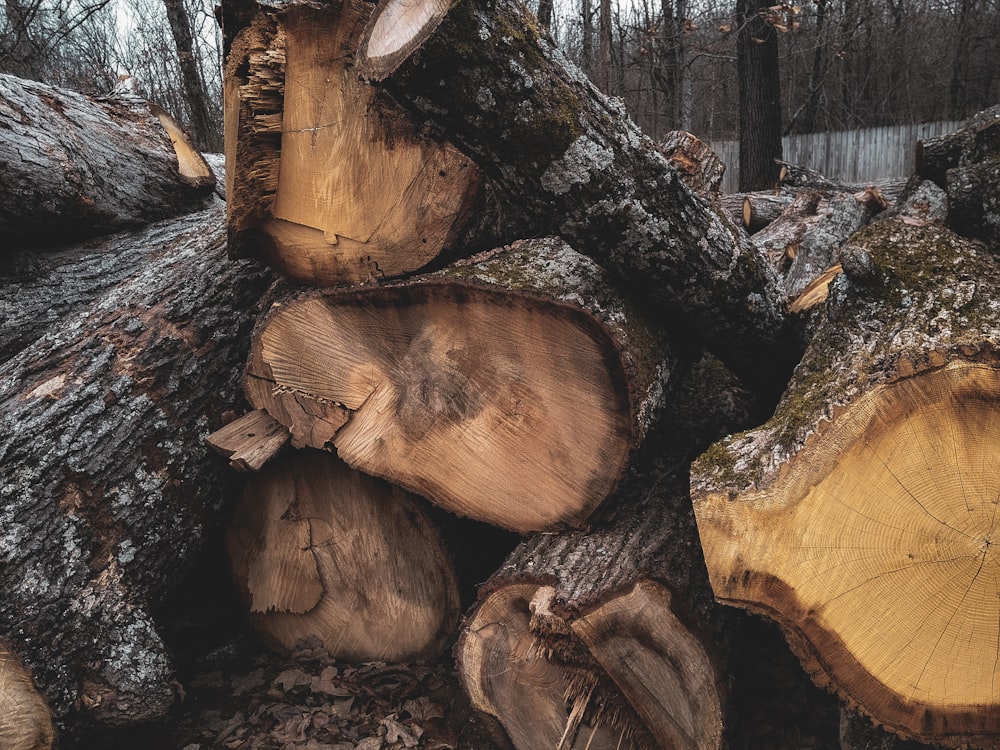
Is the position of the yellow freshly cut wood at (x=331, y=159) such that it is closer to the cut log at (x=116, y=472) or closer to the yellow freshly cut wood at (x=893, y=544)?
the cut log at (x=116, y=472)

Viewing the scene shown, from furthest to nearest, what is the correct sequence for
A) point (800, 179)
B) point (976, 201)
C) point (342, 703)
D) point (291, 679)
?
point (800, 179), point (291, 679), point (342, 703), point (976, 201)

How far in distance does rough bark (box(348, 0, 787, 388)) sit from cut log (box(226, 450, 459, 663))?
1.05 metres

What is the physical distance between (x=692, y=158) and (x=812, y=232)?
793 mm

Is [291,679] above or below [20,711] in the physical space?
below

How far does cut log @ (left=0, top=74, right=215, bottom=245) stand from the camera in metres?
2.78

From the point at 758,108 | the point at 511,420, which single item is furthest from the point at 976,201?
the point at 758,108

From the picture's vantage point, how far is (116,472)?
2152mm

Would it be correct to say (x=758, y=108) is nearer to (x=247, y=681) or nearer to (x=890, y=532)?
(x=890, y=532)

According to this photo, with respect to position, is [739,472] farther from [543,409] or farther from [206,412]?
[206,412]

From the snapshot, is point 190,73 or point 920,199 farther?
point 190,73

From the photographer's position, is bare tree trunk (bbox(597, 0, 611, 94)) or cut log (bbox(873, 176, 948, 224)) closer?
cut log (bbox(873, 176, 948, 224))

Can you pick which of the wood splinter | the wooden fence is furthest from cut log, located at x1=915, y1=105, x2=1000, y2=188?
the wooden fence

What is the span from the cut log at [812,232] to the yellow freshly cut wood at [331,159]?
1.85m

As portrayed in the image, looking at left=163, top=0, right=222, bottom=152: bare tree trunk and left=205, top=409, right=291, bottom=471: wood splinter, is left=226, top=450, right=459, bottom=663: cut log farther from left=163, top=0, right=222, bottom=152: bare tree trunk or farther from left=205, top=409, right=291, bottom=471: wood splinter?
left=163, top=0, right=222, bottom=152: bare tree trunk
